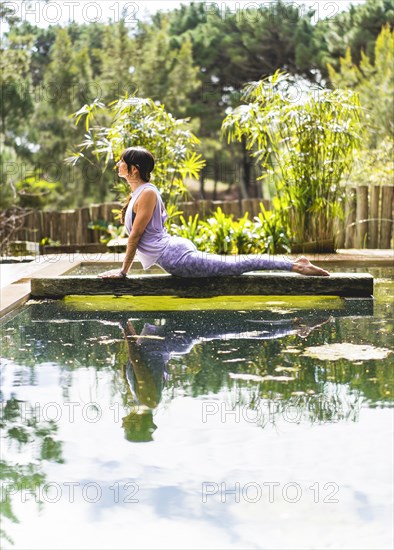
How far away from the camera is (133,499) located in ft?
7.85

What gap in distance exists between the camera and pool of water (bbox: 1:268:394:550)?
2.25 metres

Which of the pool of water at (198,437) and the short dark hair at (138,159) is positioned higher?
the short dark hair at (138,159)

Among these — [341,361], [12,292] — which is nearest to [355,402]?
[341,361]

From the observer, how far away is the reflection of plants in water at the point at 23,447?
2463mm

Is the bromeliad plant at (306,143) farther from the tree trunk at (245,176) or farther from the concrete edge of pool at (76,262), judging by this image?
the tree trunk at (245,176)

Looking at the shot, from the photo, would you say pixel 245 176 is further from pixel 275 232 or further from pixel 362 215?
pixel 275 232

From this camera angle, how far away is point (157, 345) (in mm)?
4453

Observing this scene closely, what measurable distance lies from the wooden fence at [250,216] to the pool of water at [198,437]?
18.1ft

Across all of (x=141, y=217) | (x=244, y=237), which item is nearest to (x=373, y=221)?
(x=244, y=237)

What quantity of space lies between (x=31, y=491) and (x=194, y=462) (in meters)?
0.49

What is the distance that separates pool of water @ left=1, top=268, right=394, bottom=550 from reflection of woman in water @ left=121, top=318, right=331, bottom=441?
10 mm

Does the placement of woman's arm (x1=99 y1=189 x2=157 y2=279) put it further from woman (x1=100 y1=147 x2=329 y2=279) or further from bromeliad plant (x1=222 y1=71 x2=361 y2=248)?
bromeliad plant (x1=222 y1=71 x2=361 y2=248)

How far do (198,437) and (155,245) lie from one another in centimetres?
330

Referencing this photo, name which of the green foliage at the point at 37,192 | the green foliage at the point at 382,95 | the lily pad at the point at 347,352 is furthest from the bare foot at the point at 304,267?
the green foliage at the point at 37,192
